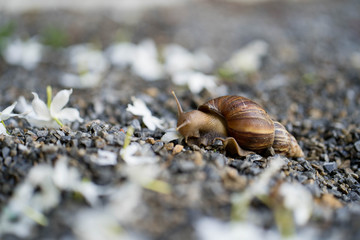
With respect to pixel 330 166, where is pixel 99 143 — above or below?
above

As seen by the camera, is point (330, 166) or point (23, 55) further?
point (23, 55)

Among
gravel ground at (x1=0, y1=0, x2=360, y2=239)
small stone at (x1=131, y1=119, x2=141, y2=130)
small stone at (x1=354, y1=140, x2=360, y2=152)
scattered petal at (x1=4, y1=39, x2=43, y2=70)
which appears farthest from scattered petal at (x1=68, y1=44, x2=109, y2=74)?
small stone at (x1=354, y1=140, x2=360, y2=152)

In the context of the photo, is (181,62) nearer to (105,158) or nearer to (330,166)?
(330,166)

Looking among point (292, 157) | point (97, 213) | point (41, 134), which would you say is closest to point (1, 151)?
point (41, 134)

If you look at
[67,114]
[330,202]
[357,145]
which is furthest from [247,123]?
[67,114]

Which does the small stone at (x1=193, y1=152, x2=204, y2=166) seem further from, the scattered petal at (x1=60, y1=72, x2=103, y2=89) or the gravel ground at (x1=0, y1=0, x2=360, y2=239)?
the scattered petal at (x1=60, y1=72, x2=103, y2=89)
